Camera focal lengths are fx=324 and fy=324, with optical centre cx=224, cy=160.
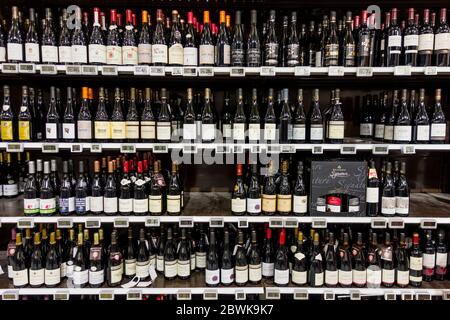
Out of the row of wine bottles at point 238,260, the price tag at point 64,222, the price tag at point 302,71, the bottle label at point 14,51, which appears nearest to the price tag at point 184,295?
the row of wine bottles at point 238,260

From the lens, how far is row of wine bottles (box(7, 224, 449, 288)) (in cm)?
212

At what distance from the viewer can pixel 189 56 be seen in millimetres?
2104

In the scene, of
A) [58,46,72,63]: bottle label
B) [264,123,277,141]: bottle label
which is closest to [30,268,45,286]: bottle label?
[58,46,72,63]: bottle label

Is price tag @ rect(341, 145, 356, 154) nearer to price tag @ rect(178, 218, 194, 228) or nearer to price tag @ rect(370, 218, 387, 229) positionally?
price tag @ rect(370, 218, 387, 229)

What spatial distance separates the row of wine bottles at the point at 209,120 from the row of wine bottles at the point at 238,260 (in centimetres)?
65

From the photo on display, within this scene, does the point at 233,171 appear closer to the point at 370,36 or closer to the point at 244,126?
the point at 244,126

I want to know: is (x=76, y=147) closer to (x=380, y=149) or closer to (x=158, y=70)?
(x=158, y=70)

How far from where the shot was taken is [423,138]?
6.93 feet

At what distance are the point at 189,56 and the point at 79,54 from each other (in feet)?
2.29

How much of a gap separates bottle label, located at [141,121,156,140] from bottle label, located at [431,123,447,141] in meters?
1.84

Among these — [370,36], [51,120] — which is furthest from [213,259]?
[370,36]

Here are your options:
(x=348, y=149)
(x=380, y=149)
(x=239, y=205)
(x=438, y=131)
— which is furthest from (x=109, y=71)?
(x=438, y=131)

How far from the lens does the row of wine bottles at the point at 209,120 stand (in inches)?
83.7

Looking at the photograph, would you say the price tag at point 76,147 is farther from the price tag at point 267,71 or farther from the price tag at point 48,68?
the price tag at point 267,71
